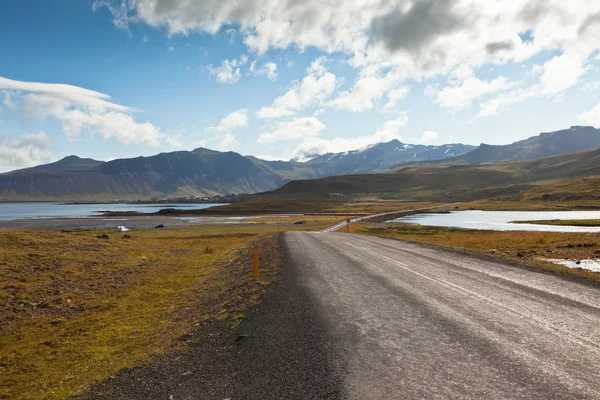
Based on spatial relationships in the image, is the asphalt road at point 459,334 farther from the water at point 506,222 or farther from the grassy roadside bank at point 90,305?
the water at point 506,222

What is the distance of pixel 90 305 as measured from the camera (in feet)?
56.7

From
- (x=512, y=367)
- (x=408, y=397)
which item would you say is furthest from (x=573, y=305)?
(x=408, y=397)

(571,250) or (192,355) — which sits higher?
(192,355)

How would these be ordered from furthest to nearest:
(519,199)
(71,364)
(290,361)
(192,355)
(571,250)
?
(519,199), (571,250), (71,364), (192,355), (290,361)

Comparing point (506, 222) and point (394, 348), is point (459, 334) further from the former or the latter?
point (506, 222)

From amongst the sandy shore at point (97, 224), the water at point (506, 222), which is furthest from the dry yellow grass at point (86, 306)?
the sandy shore at point (97, 224)

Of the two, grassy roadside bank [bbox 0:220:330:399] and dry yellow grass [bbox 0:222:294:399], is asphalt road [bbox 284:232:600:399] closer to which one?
grassy roadside bank [bbox 0:220:330:399]

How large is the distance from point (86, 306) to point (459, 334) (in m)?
15.8

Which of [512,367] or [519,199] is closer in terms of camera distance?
[512,367]

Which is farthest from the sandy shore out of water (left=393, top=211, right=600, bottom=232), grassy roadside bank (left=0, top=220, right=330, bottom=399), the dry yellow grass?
the dry yellow grass

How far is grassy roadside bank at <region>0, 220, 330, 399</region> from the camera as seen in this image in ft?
32.9

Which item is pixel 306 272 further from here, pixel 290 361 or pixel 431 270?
pixel 290 361

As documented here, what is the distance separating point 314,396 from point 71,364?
25.0 feet

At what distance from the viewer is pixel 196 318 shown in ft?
43.6
